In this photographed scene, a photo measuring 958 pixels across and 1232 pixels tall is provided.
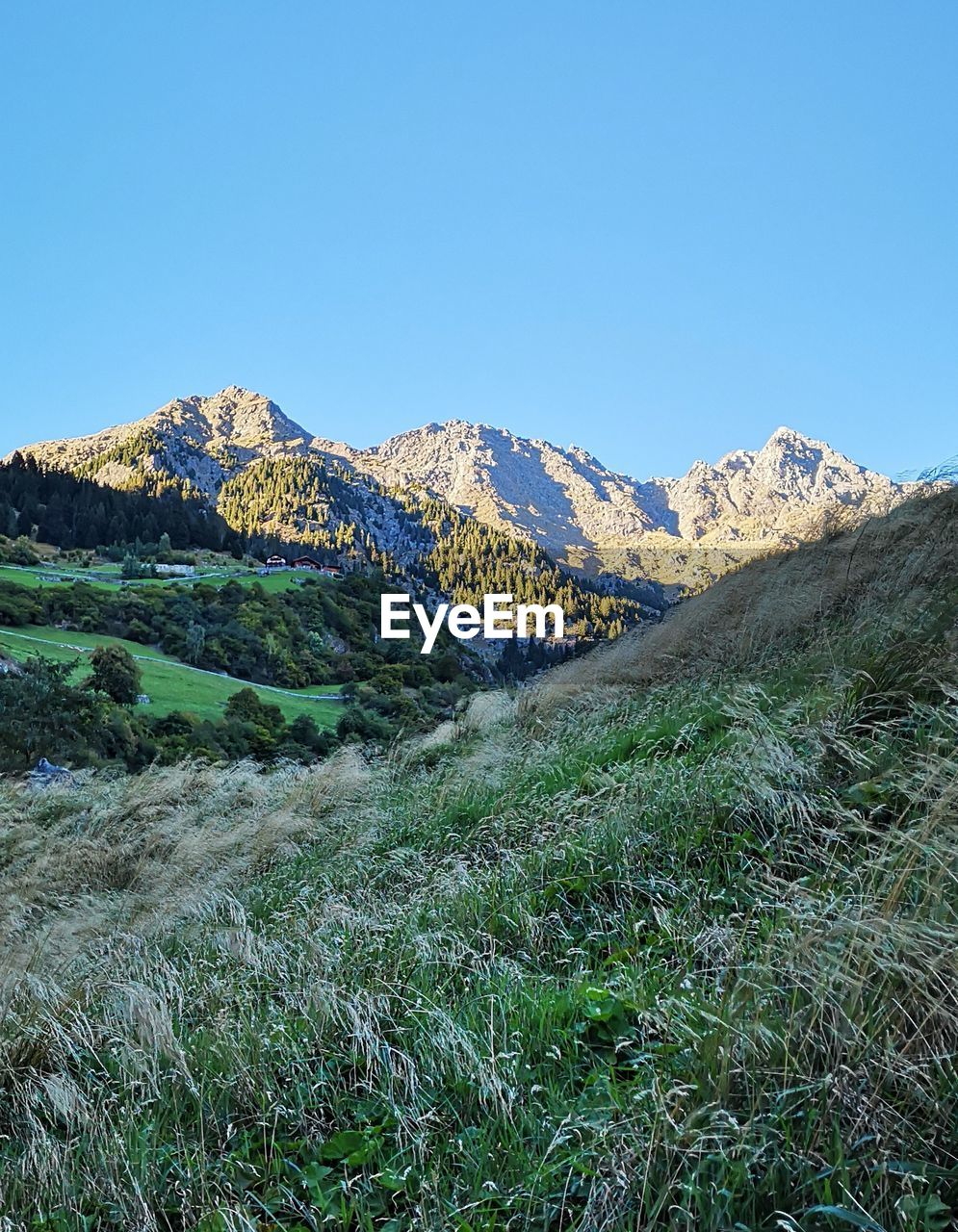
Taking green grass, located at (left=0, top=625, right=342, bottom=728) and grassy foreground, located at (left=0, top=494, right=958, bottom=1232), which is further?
green grass, located at (left=0, top=625, right=342, bottom=728)

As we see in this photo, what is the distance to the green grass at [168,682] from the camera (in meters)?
32.9

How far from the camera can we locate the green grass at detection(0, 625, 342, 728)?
1294 inches

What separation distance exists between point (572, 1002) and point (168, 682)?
1427 inches

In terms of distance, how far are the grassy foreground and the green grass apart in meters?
28.1

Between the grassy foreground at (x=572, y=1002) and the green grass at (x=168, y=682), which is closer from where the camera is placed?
the grassy foreground at (x=572, y=1002)

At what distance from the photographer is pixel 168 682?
36.2 m

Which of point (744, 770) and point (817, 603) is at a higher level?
point (817, 603)

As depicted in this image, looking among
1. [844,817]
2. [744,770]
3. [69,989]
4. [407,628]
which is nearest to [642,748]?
[744,770]

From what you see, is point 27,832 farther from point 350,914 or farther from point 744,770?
point 744,770

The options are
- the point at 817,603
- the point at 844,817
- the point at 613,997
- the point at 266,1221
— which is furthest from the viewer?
the point at 817,603

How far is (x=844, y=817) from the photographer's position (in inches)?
147

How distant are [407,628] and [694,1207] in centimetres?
6196

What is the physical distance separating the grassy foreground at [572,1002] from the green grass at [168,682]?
28096 mm

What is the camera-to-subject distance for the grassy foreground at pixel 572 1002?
6.65 feet
